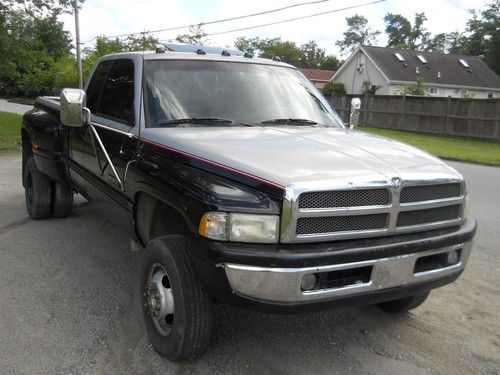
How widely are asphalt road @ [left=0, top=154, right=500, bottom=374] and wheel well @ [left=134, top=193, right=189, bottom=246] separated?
0.67 m

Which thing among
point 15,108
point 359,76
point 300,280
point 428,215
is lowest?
point 15,108

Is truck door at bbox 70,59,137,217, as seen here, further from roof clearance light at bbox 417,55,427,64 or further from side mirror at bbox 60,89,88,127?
roof clearance light at bbox 417,55,427,64

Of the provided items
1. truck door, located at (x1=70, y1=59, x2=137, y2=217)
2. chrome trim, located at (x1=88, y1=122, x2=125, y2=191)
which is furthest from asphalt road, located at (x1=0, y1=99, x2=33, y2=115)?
chrome trim, located at (x1=88, y1=122, x2=125, y2=191)

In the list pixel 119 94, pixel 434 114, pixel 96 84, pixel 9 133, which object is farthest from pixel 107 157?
pixel 434 114

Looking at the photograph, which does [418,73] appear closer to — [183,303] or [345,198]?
[345,198]

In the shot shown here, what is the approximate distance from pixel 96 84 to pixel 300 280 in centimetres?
332

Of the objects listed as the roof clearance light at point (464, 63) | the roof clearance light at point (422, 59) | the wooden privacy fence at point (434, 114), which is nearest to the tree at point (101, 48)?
the wooden privacy fence at point (434, 114)

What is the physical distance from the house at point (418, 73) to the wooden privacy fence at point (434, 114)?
16726 mm

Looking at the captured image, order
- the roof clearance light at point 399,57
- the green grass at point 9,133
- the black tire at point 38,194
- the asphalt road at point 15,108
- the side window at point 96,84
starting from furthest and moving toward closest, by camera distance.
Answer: the roof clearance light at point 399,57 < the asphalt road at point 15,108 < the green grass at point 9,133 < the black tire at point 38,194 < the side window at point 96,84

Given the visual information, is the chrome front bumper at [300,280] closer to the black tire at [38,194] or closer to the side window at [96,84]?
the side window at [96,84]

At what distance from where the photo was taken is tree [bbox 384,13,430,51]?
313 ft

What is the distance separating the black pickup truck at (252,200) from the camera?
2.84 m

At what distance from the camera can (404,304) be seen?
410 cm

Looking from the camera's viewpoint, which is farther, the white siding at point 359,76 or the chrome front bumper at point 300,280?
the white siding at point 359,76
